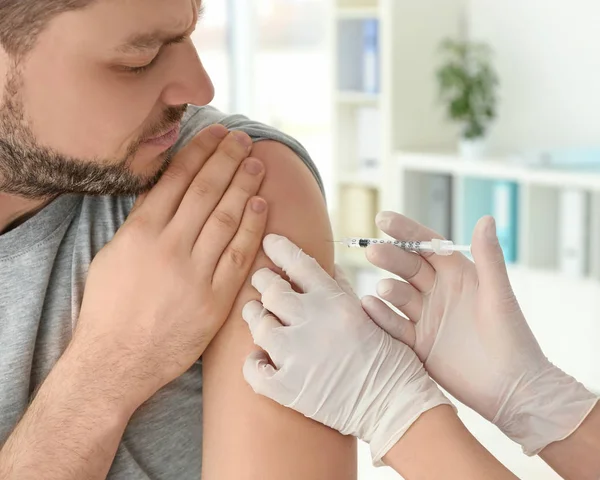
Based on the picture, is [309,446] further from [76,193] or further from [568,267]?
[568,267]

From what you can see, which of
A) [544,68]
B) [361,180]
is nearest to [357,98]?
[361,180]

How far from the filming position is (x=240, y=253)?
51.2 inches

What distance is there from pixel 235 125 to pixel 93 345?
1.41 feet

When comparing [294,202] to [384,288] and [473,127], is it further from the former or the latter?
[473,127]

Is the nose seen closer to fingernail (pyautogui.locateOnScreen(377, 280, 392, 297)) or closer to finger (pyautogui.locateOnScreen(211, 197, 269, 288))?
finger (pyautogui.locateOnScreen(211, 197, 269, 288))

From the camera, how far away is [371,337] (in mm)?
1283

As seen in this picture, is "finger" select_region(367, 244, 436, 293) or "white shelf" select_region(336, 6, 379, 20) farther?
"white shelf" select_region(336, 6, 379, 20)

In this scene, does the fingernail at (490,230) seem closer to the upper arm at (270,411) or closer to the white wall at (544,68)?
the upper arm at (270,411)

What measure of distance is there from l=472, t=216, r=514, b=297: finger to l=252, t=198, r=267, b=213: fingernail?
321 millimetres

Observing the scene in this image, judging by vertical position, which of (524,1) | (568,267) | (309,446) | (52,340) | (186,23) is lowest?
(568,267)

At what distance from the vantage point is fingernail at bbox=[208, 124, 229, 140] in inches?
55.0

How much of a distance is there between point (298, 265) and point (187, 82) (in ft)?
1.09

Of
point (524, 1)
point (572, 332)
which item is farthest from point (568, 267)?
point (524, 1)

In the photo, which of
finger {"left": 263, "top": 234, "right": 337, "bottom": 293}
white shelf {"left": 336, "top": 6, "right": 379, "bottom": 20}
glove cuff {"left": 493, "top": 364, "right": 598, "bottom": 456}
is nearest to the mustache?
finger {"left": 263, "top": 234, "right": 337, "bottom": 293}
